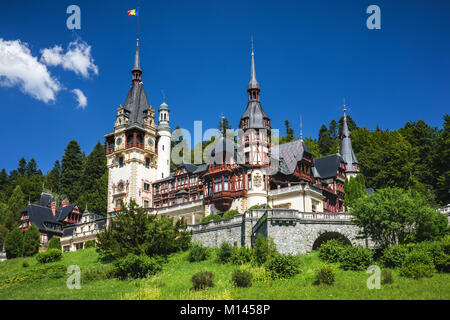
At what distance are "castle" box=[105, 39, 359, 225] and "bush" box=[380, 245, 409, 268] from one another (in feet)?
57.2

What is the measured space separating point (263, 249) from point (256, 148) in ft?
64.9

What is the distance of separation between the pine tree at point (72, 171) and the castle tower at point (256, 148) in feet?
138

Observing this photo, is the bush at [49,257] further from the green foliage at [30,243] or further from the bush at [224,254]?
the bush at [224,254]

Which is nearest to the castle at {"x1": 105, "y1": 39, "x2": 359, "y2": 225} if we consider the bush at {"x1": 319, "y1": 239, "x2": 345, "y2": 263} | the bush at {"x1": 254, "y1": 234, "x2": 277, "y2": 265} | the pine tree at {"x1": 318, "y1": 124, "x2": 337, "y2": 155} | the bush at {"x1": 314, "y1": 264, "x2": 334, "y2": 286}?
the bush at {"x1": 254, "y1": 234, "x2": 277, "y2": 265}

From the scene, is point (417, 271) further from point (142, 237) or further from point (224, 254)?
point (142, 237)

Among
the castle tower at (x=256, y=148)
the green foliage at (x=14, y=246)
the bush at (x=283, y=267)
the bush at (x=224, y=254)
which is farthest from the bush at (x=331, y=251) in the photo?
the green foliage at (x=14, y=246)

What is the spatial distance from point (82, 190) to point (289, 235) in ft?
189

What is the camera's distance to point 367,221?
34.5m

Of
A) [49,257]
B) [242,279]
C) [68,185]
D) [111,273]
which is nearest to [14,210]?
[68,185]

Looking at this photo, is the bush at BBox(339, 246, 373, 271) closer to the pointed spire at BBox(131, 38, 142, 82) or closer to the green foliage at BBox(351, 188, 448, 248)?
the green foliage at BBox(351, 188, 448, 248)

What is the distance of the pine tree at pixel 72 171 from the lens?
8575 centimetres

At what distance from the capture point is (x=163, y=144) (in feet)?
230

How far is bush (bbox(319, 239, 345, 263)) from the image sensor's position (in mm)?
33375
